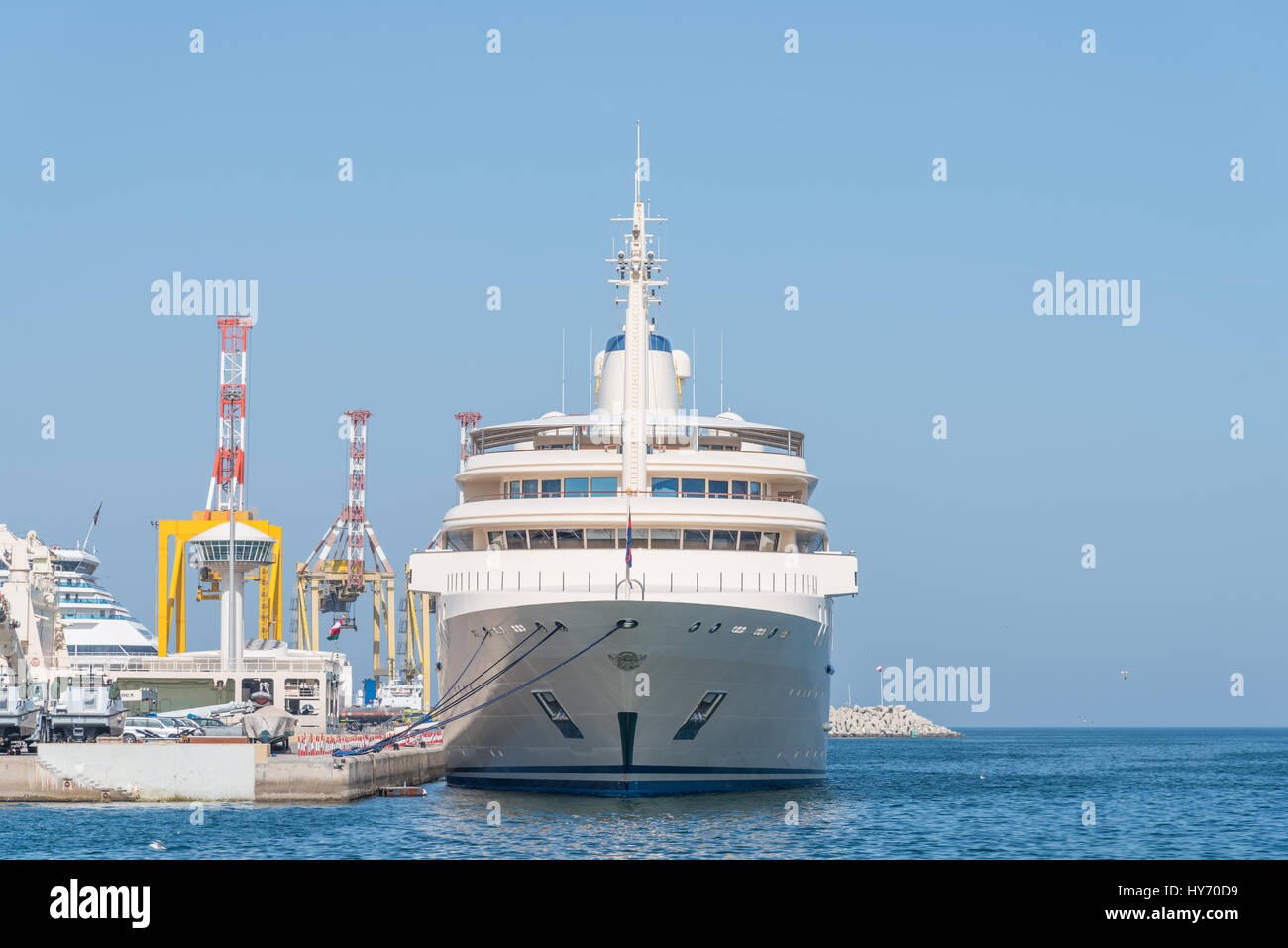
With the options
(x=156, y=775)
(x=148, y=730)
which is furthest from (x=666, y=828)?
(x=148, y=730)

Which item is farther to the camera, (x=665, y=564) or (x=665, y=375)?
(x=665, y=375)

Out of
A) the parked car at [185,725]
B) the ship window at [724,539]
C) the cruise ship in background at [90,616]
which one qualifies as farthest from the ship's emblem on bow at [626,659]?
the cruise ship in background at [90,616]

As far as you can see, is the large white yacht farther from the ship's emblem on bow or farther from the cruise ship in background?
the cruise ship in background

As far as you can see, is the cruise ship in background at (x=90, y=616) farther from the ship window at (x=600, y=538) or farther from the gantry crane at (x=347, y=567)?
the ship window at (x=600, y=538)

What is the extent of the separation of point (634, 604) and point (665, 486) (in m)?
7.84

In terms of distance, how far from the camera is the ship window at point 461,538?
162 feet

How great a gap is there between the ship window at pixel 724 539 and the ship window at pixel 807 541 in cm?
262
